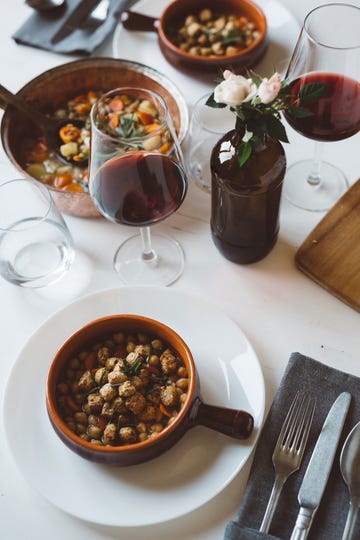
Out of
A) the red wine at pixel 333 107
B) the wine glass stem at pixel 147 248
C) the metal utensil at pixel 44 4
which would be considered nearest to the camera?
the red wine at pixel 333 107

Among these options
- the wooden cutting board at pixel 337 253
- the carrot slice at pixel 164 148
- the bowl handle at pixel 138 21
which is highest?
the bowl handle at pixel 138 21

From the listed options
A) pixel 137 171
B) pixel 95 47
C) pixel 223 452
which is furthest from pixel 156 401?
pixel 95 47

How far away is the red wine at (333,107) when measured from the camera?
109 centimetres

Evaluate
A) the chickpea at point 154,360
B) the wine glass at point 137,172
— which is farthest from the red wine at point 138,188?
the chickpea at point 154,360

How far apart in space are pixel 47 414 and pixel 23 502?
13 centimetres

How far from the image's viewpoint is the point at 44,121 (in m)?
1.34

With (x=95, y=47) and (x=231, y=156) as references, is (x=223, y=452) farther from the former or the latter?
(x=95, y=47)

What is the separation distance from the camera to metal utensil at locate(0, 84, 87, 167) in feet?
4.32

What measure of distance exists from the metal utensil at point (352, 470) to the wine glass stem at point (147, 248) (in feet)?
1.60

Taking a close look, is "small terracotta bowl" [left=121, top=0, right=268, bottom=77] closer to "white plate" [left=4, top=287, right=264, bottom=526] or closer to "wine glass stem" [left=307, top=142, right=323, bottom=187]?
"wine glass stem" [left=307, top=142, right=323, bottom=187]

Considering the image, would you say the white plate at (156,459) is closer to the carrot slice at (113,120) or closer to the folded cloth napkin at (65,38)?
the carrot slice at (113,120)

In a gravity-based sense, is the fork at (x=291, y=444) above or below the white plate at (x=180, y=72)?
below

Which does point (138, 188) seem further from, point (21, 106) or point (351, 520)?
point (351, 520)

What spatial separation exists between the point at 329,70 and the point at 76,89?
587mm
